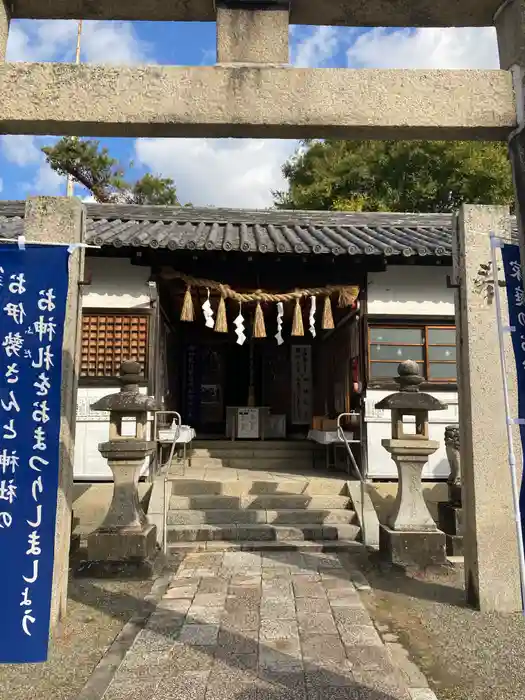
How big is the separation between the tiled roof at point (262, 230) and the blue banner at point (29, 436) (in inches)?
191

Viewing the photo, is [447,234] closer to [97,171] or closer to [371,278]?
[371,278]

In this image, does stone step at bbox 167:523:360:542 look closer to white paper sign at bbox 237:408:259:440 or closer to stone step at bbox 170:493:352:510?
stone step at bbox 170:493:352:510

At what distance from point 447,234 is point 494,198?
42.8 ft

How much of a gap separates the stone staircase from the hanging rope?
322 centimetres

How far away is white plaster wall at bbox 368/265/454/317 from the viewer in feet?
32.5

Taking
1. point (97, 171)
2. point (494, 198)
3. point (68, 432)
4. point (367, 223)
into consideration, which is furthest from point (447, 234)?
point (97, 171)

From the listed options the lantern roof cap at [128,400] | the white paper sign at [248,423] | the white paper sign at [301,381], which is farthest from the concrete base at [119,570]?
the white paper sign at [301,381]

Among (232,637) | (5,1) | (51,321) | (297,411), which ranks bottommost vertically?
(232,637)

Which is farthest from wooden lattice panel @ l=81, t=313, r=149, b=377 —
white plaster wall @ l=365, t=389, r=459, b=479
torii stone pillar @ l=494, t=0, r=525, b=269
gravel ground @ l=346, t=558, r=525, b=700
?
torii stone pillar @ l=494, t=0, r=525, b=269

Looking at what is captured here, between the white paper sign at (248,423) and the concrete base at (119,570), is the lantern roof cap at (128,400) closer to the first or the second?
the concrete base at (119,570)

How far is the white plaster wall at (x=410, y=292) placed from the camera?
32.5 ft

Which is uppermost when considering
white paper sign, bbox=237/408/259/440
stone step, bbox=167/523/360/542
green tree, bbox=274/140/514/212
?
green tree, bbox=274/140/514/212

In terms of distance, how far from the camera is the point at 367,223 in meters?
12.8

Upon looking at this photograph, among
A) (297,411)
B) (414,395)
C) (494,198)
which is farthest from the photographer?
(494,198)
